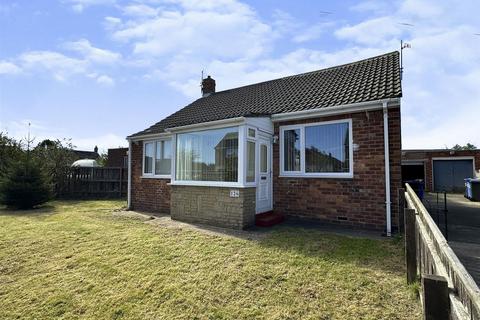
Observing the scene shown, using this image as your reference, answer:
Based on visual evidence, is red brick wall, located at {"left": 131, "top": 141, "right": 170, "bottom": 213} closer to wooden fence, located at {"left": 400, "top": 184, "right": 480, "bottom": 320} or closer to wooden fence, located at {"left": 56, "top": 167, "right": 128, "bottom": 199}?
wooden fence, located at {"left": 56, "top": 167, "right": 128, "bottom": 199}

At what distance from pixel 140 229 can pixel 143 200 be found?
14.6 ft

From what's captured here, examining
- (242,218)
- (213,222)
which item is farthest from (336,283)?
(213,222)

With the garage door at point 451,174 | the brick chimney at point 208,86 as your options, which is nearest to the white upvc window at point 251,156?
the brick chimney at point 208,86

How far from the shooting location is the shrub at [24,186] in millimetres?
11844

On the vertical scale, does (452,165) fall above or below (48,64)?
below

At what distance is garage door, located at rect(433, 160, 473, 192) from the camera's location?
65.8 ft

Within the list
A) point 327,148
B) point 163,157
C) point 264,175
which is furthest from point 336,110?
point 163,157

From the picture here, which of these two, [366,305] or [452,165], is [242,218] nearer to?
[366,305]

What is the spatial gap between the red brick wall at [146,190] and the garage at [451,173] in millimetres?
20663

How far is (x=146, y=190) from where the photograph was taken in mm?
11438

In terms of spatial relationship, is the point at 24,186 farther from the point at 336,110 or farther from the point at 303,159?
the point at 336,110

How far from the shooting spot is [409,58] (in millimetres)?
10961

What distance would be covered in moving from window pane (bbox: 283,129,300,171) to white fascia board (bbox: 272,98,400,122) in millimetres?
490

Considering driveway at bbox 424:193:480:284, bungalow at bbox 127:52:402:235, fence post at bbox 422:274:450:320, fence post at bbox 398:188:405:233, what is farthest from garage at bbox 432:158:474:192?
fence post at bbox 422:274:450:320
